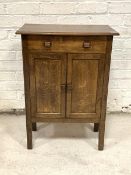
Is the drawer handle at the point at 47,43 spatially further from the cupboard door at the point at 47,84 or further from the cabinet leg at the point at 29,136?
the cabinet leg at the point at 29,136

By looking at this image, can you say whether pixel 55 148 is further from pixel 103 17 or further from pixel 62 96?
pixel 103 17

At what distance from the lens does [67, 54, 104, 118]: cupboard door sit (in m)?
1.63

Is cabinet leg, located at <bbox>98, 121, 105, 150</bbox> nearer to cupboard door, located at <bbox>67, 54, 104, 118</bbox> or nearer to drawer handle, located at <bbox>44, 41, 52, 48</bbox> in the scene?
cupboard door, located at <bbox>67, 54, 104, 118</bbox>

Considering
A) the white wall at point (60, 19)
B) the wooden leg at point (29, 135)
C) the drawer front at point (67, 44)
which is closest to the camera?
the drawer front at point (67, 44)

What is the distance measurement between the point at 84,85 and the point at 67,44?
0.32m

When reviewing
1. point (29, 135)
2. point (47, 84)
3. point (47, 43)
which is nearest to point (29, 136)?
point (29, 135)

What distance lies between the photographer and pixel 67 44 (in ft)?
5.18

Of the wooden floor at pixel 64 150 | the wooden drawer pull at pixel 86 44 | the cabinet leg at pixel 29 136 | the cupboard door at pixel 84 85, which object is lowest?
the wooden floor at pixel 64 150

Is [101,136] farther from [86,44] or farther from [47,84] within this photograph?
[86,44]

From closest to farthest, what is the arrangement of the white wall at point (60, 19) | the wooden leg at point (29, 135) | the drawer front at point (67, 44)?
the drawer front at point (67, 44) → the wooden leg at point (29, 135) → the white wall at point (60, 19)

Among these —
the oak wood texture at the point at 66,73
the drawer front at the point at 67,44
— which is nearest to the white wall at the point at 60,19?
the oak wood texture at the point at 66,73

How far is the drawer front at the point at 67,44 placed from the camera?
1564mm

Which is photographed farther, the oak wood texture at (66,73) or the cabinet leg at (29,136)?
the cabinet leg at (29,136)

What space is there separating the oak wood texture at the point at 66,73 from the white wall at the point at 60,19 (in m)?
0.43
